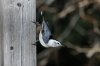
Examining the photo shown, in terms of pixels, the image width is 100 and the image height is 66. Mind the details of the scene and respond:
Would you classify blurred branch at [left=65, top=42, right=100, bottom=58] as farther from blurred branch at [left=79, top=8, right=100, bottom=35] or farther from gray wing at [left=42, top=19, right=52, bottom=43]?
gray wing at [left=42, top=19, right=52, bottom=43]

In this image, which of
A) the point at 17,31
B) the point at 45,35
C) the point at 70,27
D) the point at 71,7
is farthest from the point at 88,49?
the point at 17,31

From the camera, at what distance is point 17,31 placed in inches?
136

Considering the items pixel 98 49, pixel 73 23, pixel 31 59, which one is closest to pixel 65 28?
pixel 73 23

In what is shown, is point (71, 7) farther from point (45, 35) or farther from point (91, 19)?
point (45, 35)

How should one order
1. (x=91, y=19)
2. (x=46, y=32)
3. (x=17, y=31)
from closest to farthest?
(x=17, y=31), (x=46, y=32), (x=91, y=19)

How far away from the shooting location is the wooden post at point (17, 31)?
343cm

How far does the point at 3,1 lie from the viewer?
3.43 metres

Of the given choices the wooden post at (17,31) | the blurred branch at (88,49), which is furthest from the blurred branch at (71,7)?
the wooden post at (17,31)

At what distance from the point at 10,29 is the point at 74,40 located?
3.23 m

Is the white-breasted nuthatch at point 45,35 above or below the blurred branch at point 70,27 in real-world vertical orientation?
below

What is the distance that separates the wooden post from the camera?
3.43m

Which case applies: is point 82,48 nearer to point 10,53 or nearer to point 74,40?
point 74,40

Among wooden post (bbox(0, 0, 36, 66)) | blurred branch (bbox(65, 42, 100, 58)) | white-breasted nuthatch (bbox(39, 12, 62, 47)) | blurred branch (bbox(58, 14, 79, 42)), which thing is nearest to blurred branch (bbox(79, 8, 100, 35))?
blurred branch (bbox(58, 14, 79, 42))

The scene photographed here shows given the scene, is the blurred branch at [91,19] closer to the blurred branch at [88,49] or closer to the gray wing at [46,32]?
the blurred branch at [88,49]
